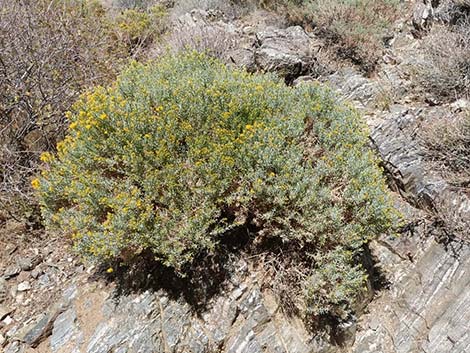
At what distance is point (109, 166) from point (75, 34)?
3.21 metres

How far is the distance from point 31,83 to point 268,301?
153 inches

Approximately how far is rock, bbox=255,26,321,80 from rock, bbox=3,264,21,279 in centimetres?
428

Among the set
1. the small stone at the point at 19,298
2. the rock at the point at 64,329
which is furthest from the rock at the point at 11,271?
the rock at the point at 64,329

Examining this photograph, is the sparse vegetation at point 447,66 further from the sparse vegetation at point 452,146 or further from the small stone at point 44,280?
the small stone at point 44,280

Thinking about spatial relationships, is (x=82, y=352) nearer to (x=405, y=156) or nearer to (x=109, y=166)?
(x=109, y=166)

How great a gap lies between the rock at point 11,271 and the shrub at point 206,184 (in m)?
0.65

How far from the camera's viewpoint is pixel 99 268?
3246 millimetres

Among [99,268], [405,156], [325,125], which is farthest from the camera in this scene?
[405,156]

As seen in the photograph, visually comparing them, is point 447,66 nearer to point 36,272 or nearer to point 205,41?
point 205,41

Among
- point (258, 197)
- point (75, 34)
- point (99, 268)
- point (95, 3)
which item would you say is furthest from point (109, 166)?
point (95, 3)

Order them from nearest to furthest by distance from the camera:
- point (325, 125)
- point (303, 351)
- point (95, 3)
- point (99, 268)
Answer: point (303, 351)
point (99, 268)
point (325, 125)
point (95, 3)

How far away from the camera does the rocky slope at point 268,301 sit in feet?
9.35

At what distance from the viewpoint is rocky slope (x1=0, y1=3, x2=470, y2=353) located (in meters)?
2.85

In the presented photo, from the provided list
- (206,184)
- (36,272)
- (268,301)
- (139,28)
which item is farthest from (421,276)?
(139,28)
